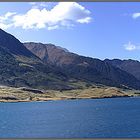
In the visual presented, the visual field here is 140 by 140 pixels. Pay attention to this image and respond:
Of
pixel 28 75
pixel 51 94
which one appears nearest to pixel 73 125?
pixel 51 94

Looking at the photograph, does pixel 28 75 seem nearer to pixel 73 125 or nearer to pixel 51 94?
pixel 51 94

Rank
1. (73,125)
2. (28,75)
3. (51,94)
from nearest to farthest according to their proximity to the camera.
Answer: (73,125) < (51,94) < (28,75)

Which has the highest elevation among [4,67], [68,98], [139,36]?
[139,36]

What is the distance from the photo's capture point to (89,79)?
181 meters

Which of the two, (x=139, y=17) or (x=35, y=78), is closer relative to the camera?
(x=139, y=17)

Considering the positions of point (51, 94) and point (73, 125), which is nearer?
point (73, 125)

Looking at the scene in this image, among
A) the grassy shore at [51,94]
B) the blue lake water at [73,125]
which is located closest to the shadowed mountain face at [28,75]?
the grassy shore at [51,94]

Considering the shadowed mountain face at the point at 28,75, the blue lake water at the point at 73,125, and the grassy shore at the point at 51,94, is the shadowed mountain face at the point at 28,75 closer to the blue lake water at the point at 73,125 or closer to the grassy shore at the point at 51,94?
the grassy shore at the point at 51,94

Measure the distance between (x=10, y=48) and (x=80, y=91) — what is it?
62.4 meters

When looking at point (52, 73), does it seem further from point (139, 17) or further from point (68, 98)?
point (139, 17)

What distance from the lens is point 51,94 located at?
13475 centimetres

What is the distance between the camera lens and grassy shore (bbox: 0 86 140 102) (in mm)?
Answer: 121188

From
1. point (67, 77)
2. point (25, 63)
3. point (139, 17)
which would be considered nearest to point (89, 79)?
point (67, 77)

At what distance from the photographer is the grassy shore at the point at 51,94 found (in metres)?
121
